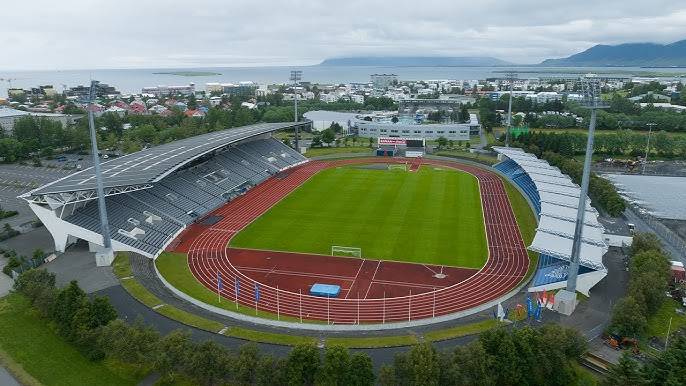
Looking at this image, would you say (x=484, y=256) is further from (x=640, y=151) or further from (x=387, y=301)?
(x=640, y=151)

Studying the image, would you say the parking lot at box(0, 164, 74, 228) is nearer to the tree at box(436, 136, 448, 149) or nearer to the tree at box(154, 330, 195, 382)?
the tree at box(154, 330, 195, 382)

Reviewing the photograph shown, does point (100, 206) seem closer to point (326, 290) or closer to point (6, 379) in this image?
point (6, 379)

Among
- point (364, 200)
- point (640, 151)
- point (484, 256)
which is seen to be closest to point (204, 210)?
point (364, 200)

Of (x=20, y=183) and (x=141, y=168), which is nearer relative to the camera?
(x=141, y=168)

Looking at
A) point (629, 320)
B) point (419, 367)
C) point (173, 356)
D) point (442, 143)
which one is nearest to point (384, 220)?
point (629, 320)

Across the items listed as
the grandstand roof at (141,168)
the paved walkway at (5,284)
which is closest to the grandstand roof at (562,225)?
the grandstand roof at (141,168)

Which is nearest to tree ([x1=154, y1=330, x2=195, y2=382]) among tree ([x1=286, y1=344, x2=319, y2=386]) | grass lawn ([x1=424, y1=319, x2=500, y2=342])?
tree ([x1=286, y1=344, x2=319, y2=386])
